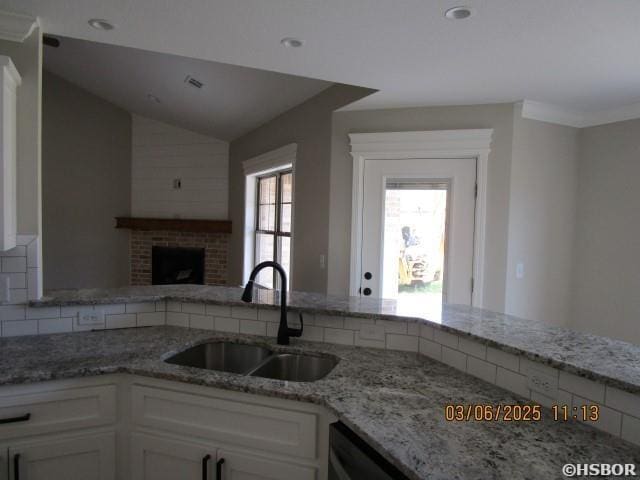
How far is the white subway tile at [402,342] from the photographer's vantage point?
175 centimetres

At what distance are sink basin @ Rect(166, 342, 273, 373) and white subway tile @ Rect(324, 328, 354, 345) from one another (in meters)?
0.30

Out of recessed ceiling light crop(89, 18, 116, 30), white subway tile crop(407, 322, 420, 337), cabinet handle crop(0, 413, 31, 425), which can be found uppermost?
recessed ceiling light crop(89, 18, 116, 30)

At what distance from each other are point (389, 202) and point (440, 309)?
56.9 inches

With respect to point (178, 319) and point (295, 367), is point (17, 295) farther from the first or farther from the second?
point (295, 367)

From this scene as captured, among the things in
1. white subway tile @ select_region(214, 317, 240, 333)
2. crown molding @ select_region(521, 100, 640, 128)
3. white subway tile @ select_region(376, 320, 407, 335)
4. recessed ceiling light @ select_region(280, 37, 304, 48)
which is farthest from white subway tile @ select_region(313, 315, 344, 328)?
crown molding @ select_region(521, 100, 640, 128)

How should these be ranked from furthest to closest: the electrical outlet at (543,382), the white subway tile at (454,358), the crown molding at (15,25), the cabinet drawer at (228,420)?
the crown molding at (15,25) → the white subway tile at (454,358) → the cabinet drawer at (228,420) → the electrical outlet at (543,382)

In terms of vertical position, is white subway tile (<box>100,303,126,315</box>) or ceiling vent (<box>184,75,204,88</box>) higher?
ceiling vent (<box>184,75,204,88</box>)

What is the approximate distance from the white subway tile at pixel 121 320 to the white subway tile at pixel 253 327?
22.5 inches

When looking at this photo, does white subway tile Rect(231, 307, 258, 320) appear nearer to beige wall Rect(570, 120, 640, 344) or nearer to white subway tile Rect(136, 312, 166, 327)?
white subway tile Rect(136, 312, 166, 327)

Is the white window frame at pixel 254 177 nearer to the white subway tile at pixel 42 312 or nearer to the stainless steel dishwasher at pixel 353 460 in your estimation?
the white subway tile at pixel 42 312

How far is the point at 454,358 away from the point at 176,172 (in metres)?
5.13

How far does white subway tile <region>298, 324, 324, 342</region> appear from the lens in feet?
6.19

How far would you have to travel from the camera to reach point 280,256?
441 cm

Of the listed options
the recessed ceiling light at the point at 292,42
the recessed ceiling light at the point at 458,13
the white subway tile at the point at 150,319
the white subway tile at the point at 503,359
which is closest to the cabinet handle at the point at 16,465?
the white subway tile at the point at 150,319
